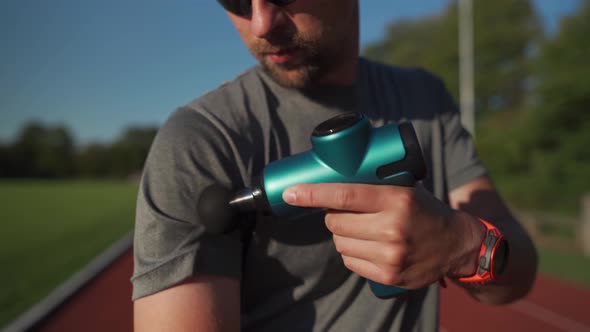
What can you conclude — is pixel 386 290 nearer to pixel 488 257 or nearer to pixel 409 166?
pixel 488 257

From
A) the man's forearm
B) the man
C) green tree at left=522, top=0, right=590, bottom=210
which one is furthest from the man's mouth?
green tree at left=522, top=0, right=590, bottom=210

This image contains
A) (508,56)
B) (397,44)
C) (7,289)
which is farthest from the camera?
(397,44)

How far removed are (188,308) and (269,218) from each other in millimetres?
358

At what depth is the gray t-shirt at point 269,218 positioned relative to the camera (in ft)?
3.94

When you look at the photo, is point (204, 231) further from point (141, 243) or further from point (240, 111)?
point (240, 111)

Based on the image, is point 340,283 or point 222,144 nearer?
point 222,144

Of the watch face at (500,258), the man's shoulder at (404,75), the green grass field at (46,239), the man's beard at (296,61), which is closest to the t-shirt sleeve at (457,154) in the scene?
the man's shoulder at (404,75)

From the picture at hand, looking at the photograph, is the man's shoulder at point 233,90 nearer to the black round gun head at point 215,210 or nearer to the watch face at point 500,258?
the black round gun head at point 215,210

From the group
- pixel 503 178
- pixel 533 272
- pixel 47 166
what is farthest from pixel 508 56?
pixel 47 166

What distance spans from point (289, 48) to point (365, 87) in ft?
1.37

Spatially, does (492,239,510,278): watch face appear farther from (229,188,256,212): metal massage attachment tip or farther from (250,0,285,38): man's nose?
(250,0,285,38): man's nose

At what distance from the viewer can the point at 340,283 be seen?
1.49 metres

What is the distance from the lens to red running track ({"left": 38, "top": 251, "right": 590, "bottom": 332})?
881 centimetres

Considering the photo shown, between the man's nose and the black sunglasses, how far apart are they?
2cm
